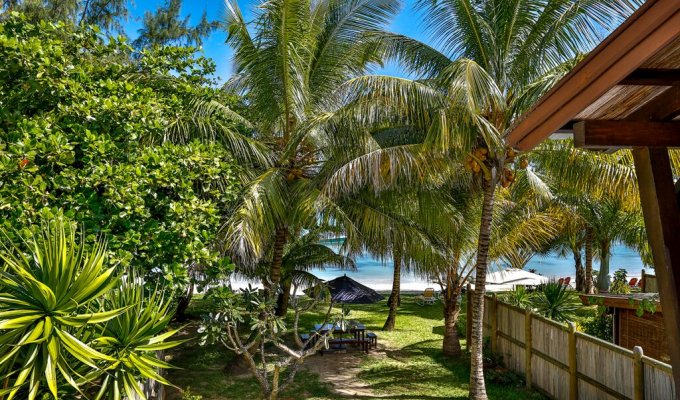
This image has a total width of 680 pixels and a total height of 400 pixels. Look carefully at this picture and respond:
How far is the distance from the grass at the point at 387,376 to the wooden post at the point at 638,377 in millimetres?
2828

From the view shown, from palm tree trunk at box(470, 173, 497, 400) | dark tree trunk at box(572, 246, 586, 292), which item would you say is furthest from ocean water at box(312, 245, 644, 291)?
palm tree trunk at box(470, 173, 497, 400)

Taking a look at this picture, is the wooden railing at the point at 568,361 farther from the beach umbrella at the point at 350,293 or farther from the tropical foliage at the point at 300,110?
the tropical foliage at the point at 300,110

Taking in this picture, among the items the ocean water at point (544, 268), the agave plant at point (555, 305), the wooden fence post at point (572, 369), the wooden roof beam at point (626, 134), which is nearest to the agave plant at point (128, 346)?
the wooden roof beam at point (626, 134)

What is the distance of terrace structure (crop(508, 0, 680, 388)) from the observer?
2527 millimetres

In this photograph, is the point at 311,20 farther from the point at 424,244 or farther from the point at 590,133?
the point at 590,133

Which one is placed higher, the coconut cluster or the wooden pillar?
the coconut cluster

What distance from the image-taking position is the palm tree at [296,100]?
8.59 metres

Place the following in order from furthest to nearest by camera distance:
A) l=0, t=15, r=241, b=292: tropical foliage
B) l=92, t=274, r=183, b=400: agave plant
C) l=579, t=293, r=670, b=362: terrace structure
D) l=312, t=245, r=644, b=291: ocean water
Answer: l=312, t=245, r=644, b=291: ocean water
l=579, t=293, r=670, b=362: terrace structure
l=0, t=15, r=241, b=292: tropical foliage
l=92, t=274, r=183, b=400: agave plant

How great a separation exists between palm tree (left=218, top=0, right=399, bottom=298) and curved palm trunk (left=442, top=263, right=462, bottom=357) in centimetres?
383

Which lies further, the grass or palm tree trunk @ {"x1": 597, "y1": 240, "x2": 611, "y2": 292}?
palm tree trunk @ {"x1": 597, "y1": 240, "x2": 611, "y2": 292}

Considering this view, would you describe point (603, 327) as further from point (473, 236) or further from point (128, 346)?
point (128, 346)

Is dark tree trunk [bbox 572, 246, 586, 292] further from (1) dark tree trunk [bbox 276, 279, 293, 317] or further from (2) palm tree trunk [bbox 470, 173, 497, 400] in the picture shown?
(2) palm tree trunk [bbox 470, 173, 497, 400]

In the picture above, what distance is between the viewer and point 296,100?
9867mm

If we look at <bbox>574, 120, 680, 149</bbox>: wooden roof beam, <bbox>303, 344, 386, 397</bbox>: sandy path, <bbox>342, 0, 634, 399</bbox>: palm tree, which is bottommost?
<bbox>303, 344, 386, 397</bbox>: sandy path
